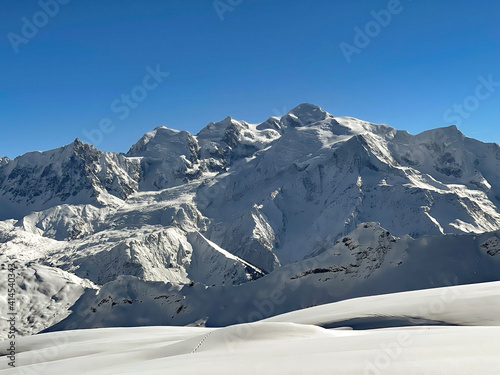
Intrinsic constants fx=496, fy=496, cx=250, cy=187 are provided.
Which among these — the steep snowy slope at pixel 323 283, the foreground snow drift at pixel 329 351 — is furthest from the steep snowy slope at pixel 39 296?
the foreground snow drift at pixel 329 351

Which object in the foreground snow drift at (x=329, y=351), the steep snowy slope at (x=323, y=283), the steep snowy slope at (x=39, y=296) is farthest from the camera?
the steep snowy slope at (x=39, y=296)

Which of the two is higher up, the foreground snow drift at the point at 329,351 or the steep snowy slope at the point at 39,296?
the steep snowy slope at the point at 39,296

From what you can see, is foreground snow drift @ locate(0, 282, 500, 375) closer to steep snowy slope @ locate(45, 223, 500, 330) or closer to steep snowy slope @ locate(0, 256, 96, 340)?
steep snowy slope @ locate(45, 223, 500, 330)

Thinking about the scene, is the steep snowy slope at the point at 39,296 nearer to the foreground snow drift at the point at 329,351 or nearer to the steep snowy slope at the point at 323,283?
the steep snowy slope at the point at 323,283

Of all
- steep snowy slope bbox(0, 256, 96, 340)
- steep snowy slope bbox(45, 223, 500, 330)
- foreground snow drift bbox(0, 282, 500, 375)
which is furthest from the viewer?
steep snowy slope bbox(0, 256, 96, 340)

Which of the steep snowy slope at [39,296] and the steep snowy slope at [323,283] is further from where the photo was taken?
the steep snowy slope at [39,296]

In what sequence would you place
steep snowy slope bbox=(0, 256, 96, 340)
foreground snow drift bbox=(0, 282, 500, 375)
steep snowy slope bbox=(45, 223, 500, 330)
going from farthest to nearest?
steep snowy slope bbox=(0, 256, 96, 340), steep snowy slope bbox=(45, 223, 500, 330), foreground snow drift bbox=(0, 282, 500, 375)

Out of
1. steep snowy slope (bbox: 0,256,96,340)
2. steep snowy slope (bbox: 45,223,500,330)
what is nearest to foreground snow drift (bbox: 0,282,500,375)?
steep snowy slope (bbox: 45,223,500,330)

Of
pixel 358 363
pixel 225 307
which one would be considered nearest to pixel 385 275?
pixel 225 307

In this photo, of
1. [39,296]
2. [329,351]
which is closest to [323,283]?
[39,296]

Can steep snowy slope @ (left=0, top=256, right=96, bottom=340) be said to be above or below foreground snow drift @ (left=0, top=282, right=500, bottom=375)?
above

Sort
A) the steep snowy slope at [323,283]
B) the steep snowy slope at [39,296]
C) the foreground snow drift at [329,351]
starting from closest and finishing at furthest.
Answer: the foreground snow drift at [329,351] < the steep snowy slope at [323,283] < the steep snowy slope at [39,296]

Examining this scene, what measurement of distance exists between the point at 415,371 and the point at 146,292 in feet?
361

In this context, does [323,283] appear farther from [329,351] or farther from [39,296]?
[329,351]
